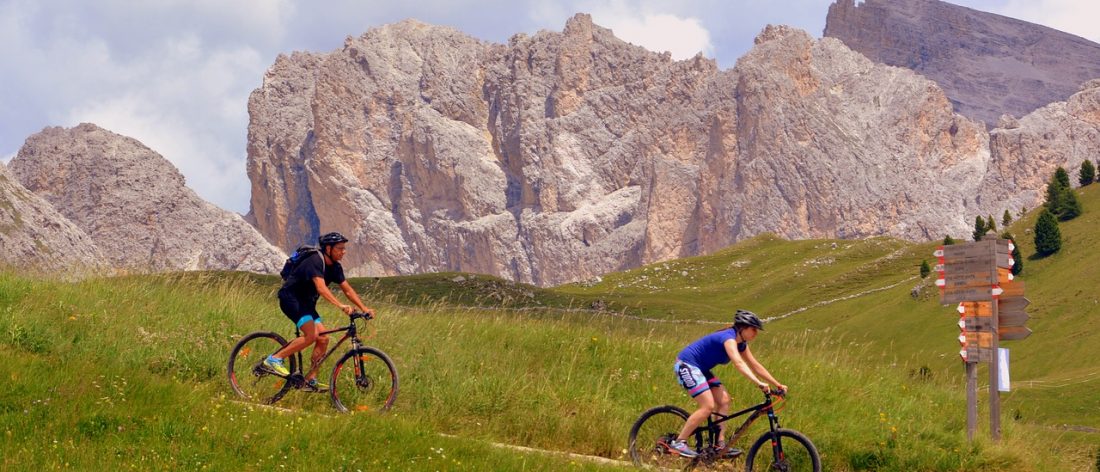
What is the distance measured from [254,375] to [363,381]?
1.68 m

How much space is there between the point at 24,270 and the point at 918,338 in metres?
83.6

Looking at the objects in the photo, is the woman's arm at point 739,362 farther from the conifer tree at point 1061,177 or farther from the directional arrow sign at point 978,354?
the conifer tree at point 1061,177

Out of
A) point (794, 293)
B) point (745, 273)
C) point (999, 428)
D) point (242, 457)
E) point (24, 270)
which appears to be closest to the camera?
point (242, 457)

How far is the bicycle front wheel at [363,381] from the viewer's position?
47.3 ft

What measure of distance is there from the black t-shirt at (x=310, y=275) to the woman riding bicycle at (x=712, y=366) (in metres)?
4.89

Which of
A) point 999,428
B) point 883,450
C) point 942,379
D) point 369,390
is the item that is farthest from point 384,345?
point 942,379

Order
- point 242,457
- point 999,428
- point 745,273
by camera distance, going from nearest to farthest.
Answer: point 242,457 → point 999,428 → point 745,273

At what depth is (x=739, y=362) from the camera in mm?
12742

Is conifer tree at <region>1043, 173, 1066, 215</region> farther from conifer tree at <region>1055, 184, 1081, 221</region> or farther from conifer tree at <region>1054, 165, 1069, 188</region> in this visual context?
conifer tree at <region>1054, 165, 1069, 188</region>

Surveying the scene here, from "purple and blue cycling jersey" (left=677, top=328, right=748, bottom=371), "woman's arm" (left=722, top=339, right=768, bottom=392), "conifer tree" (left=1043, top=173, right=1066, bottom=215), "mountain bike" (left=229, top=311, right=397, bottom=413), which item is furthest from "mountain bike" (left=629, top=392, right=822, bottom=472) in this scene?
"conifer tree" (left=1043, top=173, right=1066, bottom=215)

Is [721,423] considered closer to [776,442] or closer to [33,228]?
[776,442]

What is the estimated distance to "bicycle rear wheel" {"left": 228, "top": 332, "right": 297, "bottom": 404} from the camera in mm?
14773

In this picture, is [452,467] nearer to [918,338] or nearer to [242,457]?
→ [242,457]

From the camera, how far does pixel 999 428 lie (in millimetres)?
16234
